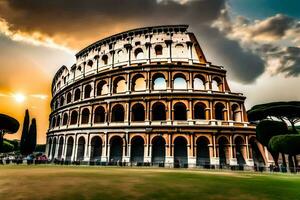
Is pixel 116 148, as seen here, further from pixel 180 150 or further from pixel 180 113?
pixel 180 113

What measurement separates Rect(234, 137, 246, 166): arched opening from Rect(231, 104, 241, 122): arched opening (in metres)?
2.60

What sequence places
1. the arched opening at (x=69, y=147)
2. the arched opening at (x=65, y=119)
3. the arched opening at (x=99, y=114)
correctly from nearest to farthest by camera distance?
the arched opening at (x=99, y=114) < the arched opening at (x=69, y=147) < the arched opening at (x=65, y=119)

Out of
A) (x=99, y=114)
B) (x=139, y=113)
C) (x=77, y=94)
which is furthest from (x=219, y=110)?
(x=77, y=94)

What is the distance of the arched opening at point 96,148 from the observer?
27.7m

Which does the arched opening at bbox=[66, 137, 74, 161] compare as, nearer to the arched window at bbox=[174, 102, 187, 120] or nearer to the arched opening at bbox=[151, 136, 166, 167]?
the arched opening at bbox=[151, 136, 166, 167]

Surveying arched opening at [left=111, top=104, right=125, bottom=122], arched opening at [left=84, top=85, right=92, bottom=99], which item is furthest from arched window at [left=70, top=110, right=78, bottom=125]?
arched opening at [left=111, top=104, right=125, bottom=122]

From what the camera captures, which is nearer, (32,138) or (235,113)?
(235,113)

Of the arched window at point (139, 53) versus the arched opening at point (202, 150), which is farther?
the arched window at point (139, 53)

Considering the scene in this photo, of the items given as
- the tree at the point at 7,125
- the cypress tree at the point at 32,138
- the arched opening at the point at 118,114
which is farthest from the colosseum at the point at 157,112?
the tree at the point at 7,125

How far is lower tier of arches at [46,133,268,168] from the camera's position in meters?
24.6

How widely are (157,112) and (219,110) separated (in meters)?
8.03

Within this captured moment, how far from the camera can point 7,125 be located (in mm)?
31344

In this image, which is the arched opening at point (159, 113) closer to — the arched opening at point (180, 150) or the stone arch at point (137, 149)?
the stone arch at point (137, 149)

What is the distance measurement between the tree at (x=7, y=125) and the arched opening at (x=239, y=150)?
3117 cm
